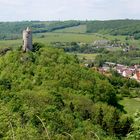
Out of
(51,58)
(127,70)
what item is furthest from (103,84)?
(127,70)

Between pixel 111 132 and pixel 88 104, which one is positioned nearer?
pixel 111 132

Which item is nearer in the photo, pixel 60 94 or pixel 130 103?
pixel 60 94

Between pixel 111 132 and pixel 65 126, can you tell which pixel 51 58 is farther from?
pixel 65 126

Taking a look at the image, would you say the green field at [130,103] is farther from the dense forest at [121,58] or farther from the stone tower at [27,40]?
the dense forest at [121,58]

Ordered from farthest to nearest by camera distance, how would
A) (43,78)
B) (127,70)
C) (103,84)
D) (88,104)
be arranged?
(127,70)
(103,84)
(43,78)
(88,104)

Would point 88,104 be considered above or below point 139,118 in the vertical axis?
below

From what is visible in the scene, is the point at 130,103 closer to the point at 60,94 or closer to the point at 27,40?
the point at 60,94

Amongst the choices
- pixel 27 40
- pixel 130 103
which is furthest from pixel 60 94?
pixel 130 103
